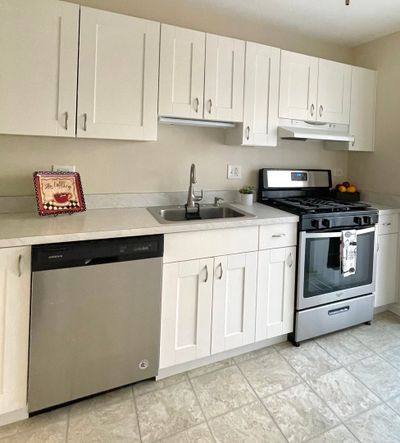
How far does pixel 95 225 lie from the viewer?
68.9 inches

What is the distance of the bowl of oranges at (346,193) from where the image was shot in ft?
9.91

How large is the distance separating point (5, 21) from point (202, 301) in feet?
6.05

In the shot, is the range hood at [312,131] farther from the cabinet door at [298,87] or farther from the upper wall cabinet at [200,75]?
the upper wall cabinet at [200,75]

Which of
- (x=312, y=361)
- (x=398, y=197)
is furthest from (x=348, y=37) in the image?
(x=312, y=361)

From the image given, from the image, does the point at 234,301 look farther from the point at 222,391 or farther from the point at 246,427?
the point at 246,427

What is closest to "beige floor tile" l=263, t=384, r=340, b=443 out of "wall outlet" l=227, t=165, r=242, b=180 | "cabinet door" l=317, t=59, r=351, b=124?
"wall outlet" l=227, t=165, r=242, b=180

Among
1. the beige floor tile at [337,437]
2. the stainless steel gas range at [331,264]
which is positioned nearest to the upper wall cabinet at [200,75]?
the stainless steel gas range at [331,264]

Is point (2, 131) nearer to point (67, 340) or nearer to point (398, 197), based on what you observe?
point (67, 340)

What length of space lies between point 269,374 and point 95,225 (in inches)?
55.2

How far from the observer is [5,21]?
1.68m

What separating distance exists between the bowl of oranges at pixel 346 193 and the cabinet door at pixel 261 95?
38.7 inches

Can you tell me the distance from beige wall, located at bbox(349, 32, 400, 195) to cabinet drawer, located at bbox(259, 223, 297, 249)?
4.18 ft

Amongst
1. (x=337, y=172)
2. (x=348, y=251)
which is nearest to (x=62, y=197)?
(x=348, y=251)

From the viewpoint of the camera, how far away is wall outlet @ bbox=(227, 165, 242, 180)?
2693 millimetres
